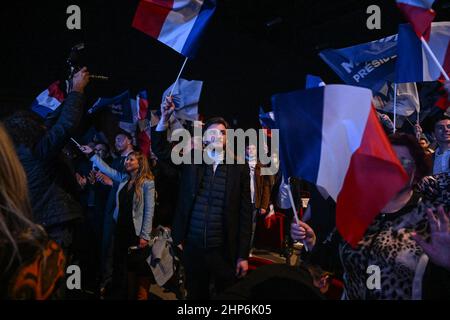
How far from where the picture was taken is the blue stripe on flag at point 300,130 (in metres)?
1.73

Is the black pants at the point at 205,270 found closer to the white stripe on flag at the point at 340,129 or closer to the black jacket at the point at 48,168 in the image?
the black jacket at the point at 48,168

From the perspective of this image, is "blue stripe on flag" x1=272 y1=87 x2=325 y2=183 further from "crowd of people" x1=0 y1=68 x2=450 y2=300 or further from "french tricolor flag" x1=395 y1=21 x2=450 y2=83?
"french tricolor flag" x1=395 y1=21 x2=450 y2=83

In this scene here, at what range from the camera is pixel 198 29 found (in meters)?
Result: 3.21

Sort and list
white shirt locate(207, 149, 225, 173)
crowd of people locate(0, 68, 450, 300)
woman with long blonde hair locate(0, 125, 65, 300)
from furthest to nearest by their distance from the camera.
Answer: white shirt locate(207, 149, 225, 173) < crowd of people locate(0, 68, 450, 300) < woman with long blonde hair locate(0, 125, 65, 300)

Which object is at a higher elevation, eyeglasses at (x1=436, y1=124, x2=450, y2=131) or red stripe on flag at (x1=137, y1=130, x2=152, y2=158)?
eyeglasses at (x1=436, y1=124, x2=450, y2=131)

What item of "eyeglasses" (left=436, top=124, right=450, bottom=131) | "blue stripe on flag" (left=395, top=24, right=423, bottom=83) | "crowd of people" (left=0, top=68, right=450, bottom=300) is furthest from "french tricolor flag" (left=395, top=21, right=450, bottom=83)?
"eyeglasses" (left=436, top=124, right=450, bottom=131)

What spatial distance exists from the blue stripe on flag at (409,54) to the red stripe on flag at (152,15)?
2.23 metres

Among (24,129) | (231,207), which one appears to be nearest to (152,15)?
(24,129)

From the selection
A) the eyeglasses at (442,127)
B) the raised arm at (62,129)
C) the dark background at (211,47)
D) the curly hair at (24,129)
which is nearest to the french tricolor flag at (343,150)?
the raised arm at (62,129)

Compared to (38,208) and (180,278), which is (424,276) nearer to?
(38,208)

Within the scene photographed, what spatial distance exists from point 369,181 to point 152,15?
272cm

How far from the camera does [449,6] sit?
898cm

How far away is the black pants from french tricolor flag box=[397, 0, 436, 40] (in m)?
2.43

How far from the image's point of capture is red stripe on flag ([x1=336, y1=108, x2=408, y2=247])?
1.43 meters
